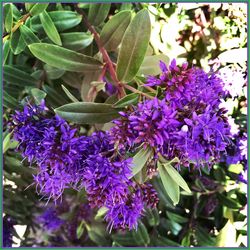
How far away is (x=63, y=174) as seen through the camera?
0.76m

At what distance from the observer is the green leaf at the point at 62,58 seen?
34.7 inches

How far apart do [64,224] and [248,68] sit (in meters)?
0.88

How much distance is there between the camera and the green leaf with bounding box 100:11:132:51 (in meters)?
1.00

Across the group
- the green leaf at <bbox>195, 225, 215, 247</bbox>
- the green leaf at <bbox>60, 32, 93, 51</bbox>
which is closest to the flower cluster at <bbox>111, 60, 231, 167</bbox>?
the green leaf at <bbox>60, 32, 93, 51</bbox>

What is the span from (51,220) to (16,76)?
558mm

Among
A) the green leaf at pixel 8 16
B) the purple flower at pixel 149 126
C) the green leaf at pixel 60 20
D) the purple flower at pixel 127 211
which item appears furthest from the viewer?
the green leaf at pixel 60 20

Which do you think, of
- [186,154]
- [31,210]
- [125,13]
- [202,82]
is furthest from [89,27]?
[31,210]

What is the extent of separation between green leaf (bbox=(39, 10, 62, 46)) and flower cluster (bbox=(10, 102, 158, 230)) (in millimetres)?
220

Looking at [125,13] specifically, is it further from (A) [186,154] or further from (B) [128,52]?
(A) [186,154]

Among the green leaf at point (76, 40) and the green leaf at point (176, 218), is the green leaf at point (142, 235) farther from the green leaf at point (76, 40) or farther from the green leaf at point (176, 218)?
the green leaf at point (76, 40)

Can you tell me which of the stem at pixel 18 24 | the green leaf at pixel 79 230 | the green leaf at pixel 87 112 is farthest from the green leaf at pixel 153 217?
the stem at pixel 18 24

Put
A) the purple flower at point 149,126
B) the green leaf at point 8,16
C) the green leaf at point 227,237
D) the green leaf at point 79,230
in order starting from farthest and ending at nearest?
the green leaf at point 79,230
the green leaf at point 227,237
the green leaf at point 8,16
the purple flower at point 149,126

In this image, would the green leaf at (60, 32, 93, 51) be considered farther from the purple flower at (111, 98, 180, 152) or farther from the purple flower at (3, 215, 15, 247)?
the purple flower at (3, 215, 15, 247)

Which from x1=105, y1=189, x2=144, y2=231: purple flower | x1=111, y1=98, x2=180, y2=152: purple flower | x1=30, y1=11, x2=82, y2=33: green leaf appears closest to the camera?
x1=111, y1=98, x2=180, y2=152: purple flower
